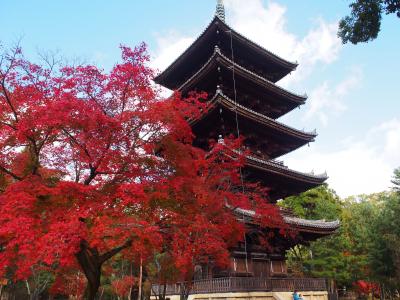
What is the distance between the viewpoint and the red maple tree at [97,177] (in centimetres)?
1030

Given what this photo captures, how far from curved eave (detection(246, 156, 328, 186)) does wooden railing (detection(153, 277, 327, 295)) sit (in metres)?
5.76

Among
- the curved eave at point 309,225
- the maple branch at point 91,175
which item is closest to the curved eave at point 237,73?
the curved eave at point 309,225

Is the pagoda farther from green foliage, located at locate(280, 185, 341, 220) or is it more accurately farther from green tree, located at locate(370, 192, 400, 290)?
green foliage, located at locate(280, 185, 341, 220)

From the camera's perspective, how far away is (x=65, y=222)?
10.1m

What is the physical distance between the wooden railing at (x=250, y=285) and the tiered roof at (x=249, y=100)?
3.06m

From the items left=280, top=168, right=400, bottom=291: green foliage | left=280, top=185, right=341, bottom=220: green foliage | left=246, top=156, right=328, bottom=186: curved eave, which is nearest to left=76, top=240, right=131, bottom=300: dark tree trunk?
left=246, top=156, right=328, bottom=186: curved eave

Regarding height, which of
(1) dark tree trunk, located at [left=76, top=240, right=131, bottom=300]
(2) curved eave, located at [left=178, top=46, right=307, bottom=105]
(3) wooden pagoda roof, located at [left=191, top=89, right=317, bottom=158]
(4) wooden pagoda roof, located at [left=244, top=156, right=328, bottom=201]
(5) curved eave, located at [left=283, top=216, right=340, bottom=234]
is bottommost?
(1) dark tree trunk, located at [left=76, top=240, right=131, bottom=300]

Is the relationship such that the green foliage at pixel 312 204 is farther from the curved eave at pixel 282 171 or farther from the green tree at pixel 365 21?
the green tree at pixel 365 21

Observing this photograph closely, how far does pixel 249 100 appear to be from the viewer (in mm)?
23375

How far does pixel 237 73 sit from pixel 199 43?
400 cm

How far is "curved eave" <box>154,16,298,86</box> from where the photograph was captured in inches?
880

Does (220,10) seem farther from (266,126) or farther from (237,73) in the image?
(266,126)

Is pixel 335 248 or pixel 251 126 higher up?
pixel 251 126

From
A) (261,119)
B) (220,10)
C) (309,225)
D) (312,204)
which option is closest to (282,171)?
(261,119)
